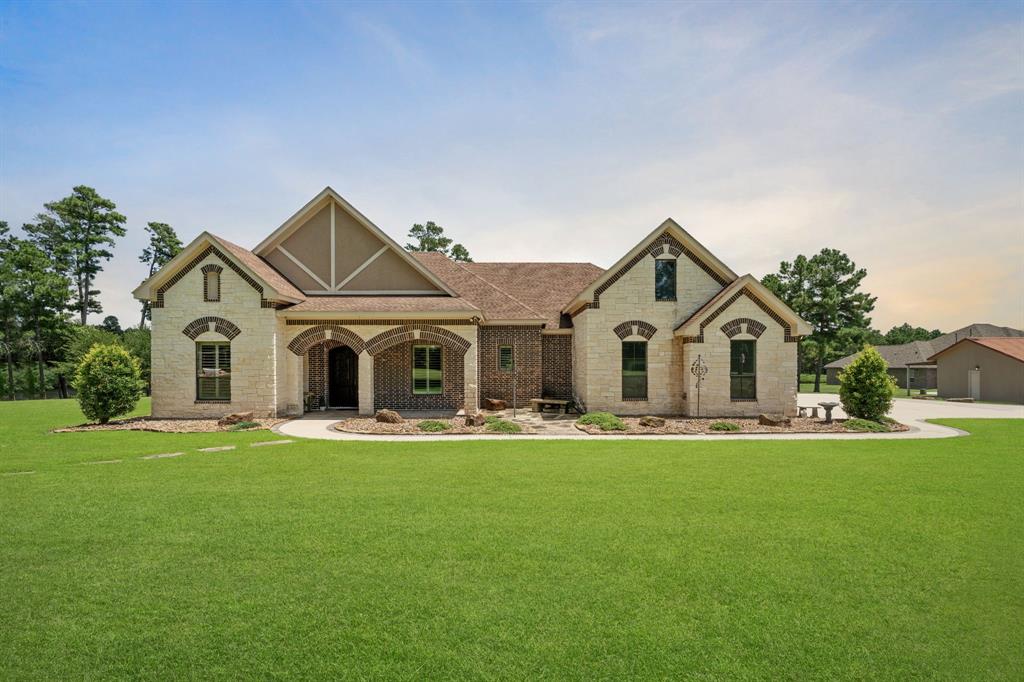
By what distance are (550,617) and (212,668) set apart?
2.59 m

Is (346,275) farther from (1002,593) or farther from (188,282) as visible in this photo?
(1002,593)

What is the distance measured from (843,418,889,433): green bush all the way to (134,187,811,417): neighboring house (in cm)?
A: 279

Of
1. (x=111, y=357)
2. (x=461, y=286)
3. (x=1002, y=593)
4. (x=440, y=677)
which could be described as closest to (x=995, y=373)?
(x=461, y=286)

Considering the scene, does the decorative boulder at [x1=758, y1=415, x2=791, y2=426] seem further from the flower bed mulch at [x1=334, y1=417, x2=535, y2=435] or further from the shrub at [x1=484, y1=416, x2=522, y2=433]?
the shrub at [x1=484, y1=416, x2=522, y2=433]

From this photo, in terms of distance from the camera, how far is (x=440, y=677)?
366cm

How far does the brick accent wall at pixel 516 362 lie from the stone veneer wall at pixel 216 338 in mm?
8139

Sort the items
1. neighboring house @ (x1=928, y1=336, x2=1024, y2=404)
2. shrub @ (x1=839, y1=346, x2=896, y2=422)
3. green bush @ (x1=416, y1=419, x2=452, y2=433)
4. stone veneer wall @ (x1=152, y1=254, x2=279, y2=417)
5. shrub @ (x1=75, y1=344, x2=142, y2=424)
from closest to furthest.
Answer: green bush @ (x1=416, y1=419, x2=452, y2=433)
shrub @ (x1=75, y1=344, x2=142, y2=424)
shrub @ (x1=839, y1=346, x2=896, y2=422)
stone veneer wall @ (x1=152, y1=254, x2=279, y2=417)
neighboring house @ (x1=928, y1=336, x2=1024, y2=404)

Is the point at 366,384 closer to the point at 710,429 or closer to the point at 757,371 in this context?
the point at 710,429

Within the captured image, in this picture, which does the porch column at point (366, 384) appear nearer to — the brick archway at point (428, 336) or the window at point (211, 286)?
the brick archway at point (428, 336)

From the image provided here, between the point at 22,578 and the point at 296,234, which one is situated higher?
the point at 296,234

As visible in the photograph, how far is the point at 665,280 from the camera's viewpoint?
20.3 meters

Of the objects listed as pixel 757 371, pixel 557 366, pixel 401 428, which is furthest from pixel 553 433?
pixel 757 371

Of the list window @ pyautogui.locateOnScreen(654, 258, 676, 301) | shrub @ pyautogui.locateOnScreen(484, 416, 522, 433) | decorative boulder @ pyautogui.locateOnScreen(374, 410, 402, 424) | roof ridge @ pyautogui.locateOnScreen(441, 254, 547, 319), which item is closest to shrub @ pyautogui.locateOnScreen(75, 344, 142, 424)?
decorative boulder @ pyautogui.locateOnScreen(374, 410, 402, 424)

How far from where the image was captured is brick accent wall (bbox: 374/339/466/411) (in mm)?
21078
